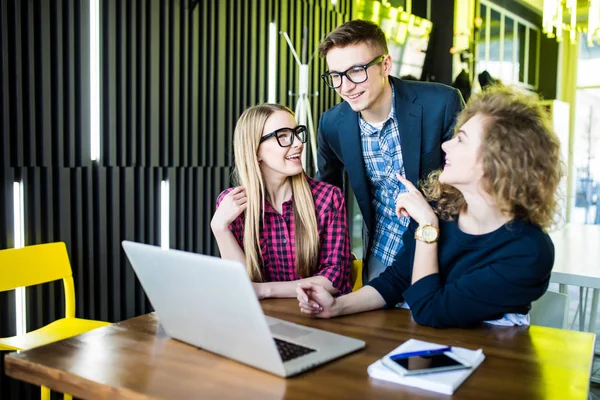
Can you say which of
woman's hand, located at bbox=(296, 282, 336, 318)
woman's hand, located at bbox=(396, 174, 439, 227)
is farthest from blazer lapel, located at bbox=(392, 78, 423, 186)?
woman's hand, located at bbox=(296, 282, 336, 318)

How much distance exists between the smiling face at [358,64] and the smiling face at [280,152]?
0.85 ft

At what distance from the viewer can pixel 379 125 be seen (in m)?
2.43

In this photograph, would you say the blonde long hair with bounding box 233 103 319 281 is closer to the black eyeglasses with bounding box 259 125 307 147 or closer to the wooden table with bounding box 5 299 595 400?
the black eyeglasses with bounding box 259 125 307 147

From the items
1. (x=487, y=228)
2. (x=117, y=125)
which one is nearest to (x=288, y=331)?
(x=487, y=228)

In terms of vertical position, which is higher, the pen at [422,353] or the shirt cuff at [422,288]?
the shirt cuff at [422,288]

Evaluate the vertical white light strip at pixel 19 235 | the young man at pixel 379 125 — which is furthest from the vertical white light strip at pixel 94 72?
the young man at pixel 379 125

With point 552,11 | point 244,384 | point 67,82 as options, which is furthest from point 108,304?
point 552,11

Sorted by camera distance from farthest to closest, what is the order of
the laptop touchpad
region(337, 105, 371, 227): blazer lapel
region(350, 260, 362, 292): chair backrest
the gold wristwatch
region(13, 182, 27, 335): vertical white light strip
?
region(13, 182, 27, 335): vertical white light strip → region(337, 105, 371, 227): blazer lapel → region(350, 260, 362, 292): chair backrest → the gold wristwatch → the laptop touchpad

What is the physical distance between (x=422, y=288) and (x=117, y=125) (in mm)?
2452

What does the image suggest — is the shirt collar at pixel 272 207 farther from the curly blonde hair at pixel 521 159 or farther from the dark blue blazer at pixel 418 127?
the curly blonde hair at pixel 521 159

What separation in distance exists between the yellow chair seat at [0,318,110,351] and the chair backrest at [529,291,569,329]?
1.82 m

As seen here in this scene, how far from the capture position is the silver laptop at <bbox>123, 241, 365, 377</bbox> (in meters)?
1.09

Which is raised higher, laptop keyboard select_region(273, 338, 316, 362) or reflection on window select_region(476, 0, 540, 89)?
reflection on window select_region(476, 0, 540, 89)

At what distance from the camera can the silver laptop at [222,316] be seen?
1.09m
